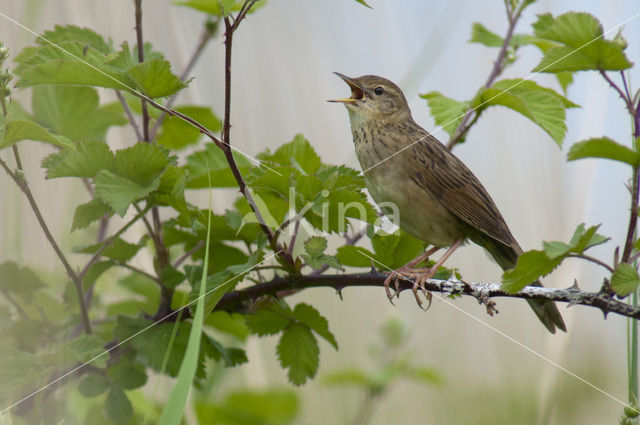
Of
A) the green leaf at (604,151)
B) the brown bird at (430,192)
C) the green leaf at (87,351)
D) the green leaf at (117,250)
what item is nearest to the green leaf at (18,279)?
the green leaf at (117,250)

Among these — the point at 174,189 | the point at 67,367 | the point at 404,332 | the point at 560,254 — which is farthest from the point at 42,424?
the point at 404,332

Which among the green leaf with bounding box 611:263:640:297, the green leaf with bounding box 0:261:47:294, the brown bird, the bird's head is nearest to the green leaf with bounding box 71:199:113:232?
the green leaf with bounding box 0:261:47:294

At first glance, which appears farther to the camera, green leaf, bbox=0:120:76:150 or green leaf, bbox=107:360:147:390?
green leaf, bbox=107:360:147:390

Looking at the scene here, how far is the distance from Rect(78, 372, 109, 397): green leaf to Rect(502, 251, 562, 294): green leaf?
3.31 feet

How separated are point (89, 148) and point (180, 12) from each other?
1553mm

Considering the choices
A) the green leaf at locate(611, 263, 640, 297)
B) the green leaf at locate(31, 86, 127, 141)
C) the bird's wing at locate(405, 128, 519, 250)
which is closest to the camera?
the green leaf at locate(611, 263, 640, 297)

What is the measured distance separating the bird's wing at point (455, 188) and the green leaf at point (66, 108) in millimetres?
1077

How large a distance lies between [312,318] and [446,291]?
1.23ft

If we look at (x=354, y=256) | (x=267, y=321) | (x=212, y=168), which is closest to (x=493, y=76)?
(x=354, y=256)

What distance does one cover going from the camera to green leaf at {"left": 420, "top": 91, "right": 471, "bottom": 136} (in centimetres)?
170

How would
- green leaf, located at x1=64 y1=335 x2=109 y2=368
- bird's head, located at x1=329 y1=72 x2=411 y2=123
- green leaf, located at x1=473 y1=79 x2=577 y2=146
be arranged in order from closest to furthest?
green leaf, located at x1=64 y1=335 x2=109 y2=368 < green leaf, located at x1=473 y1=79 x2=577 y2=146 < bird's head, located at x1=329 y1=72 x2=411 y2=123

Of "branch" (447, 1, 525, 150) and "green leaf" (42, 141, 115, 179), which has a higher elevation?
"branch" (447, 1, 525, 150)

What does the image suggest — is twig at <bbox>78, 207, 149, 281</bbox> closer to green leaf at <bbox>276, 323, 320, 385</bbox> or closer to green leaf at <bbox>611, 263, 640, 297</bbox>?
green leaf at <bbox>276, 323, 320, 385</bbox>

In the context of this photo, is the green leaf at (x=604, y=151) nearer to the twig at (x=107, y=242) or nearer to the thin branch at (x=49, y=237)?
the twig at (x=107, y=242)
